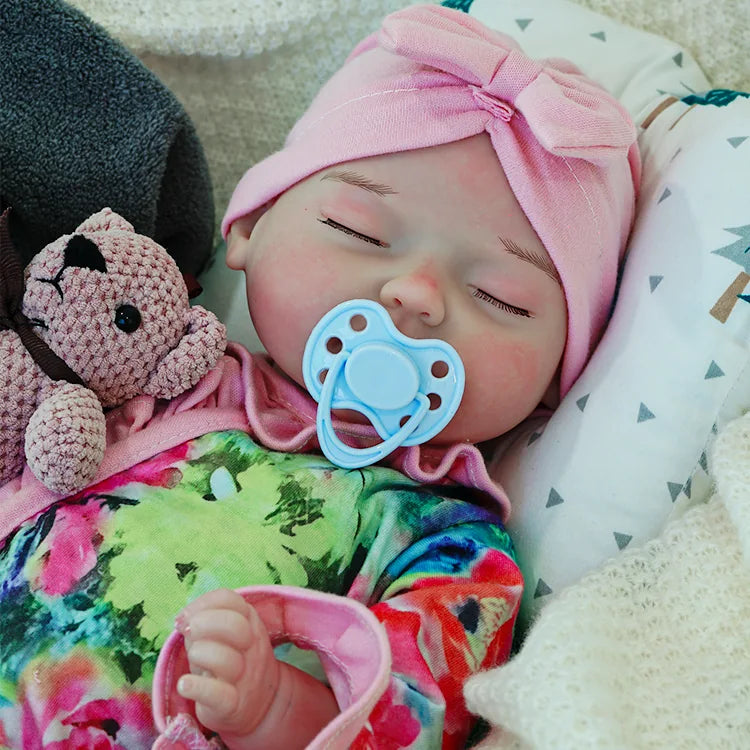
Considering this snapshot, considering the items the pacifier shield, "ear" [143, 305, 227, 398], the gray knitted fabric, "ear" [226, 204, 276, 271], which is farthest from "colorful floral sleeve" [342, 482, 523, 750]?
the gray knitted fabric

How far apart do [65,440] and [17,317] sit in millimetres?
151

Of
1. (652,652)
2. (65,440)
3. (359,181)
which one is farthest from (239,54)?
(652,652)

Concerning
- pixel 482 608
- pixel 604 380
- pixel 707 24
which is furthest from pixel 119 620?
pixel 707 24

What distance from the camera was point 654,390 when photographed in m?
0.99

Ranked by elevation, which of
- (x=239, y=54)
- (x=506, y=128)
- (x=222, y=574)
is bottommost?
(x=222, y=574)

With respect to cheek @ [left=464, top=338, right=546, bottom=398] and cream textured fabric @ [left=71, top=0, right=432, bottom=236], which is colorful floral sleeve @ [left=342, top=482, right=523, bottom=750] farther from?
cream textured fabric @ [left=71, top=0, right=432, bottom=236]

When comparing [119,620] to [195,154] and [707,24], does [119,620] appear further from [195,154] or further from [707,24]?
[707,24]

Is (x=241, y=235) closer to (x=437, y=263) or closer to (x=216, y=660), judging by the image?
(x=437, y=263)

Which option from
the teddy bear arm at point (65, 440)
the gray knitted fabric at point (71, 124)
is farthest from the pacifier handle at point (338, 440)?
the gray knitted fabric at point (71, 124)

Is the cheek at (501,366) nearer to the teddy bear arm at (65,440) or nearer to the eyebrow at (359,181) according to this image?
the eyebrow at (359,181)

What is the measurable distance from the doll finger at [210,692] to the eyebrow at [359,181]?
509 millimetres

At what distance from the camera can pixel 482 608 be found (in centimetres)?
86

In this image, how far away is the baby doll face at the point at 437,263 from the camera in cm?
93

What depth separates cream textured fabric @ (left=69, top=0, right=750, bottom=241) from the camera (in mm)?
1271
